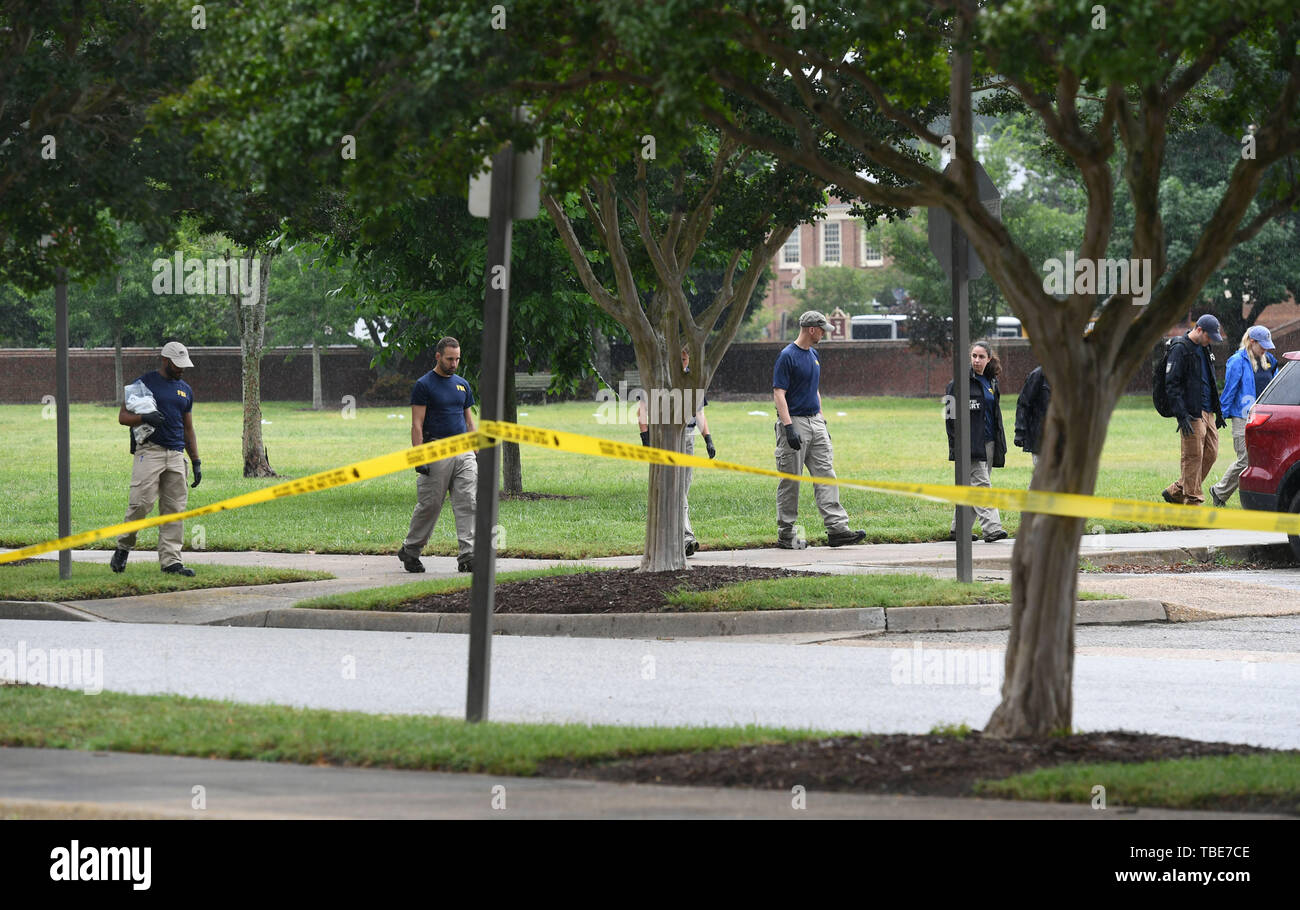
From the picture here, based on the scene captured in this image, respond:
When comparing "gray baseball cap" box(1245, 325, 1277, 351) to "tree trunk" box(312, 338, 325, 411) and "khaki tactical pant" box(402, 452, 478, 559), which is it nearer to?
"khaki tactical pant" box(402, 452, 478, 559)

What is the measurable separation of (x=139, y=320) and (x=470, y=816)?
2096 inches

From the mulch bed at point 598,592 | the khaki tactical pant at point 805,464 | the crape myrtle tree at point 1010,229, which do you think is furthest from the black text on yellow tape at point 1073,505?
the crape myrtle tree at point 1010,229

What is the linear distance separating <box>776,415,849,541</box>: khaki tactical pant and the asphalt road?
501 centimetres

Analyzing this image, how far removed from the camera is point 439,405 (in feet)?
49.3

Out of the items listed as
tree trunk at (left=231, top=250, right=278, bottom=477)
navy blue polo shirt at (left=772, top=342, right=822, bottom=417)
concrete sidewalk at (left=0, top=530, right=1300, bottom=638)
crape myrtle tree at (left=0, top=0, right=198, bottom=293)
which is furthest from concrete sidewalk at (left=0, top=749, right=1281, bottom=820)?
tree trunk at (left=231, top=250, right=278, bottom=477)

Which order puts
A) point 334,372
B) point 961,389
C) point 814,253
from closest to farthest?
point 961,389 → point 334,372 → point 814,253

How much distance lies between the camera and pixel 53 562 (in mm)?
15258

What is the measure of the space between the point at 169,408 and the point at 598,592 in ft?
14.8

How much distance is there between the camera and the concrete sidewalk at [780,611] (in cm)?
1163

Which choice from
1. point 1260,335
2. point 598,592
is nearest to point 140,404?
point 598,592

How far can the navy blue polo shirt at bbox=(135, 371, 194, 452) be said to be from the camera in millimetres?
14430

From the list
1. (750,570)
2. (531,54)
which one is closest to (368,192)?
(531,54)

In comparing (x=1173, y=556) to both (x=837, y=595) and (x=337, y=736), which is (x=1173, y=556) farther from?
(x=337, y=736)

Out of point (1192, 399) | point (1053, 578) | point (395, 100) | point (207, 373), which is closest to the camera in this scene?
point (395, 100)
